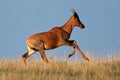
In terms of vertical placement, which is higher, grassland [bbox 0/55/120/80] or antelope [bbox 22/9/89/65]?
antelope [bbox 22/9/89/65]

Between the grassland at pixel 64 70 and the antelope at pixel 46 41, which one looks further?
the antelope at pixel 46 41

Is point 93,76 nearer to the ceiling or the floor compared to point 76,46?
nearer to the floor

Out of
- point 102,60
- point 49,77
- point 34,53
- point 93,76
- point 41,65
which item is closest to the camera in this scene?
point 49,77

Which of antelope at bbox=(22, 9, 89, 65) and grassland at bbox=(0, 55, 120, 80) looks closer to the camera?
grassland at bbox=(0, 55, 120, 80)

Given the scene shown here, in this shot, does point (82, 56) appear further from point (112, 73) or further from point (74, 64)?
point (112, 73)

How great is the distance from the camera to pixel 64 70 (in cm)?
1489

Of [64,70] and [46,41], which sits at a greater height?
[46,41]

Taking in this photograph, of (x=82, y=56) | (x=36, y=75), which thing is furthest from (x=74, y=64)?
(x=36, y=75)

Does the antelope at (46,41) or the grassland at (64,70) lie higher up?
the antelope at (46,41)

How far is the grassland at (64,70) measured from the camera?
12.6 meters

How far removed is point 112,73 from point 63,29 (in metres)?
4.92

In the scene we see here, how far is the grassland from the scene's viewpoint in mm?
12625

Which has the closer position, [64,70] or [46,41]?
[64,70]

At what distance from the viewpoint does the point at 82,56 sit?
17.7 metres
